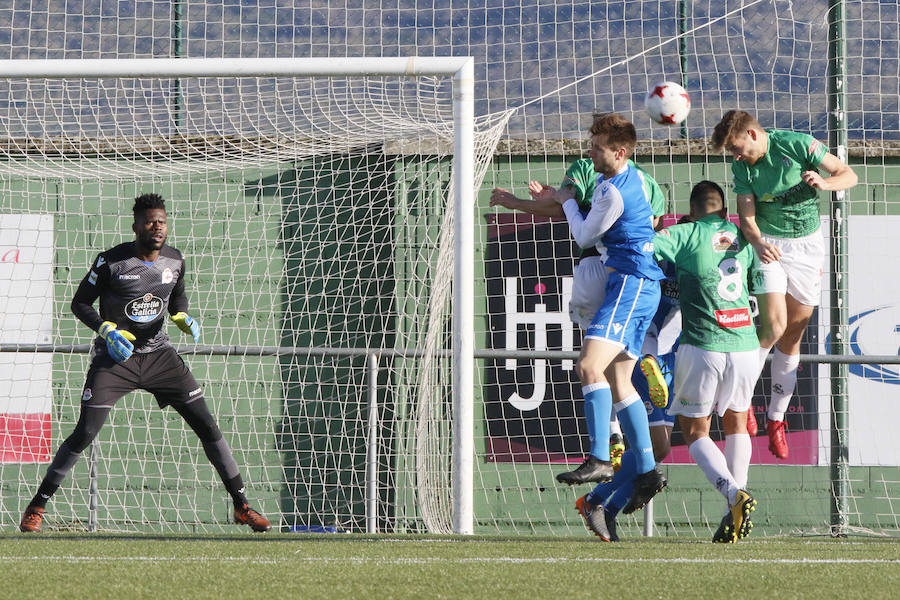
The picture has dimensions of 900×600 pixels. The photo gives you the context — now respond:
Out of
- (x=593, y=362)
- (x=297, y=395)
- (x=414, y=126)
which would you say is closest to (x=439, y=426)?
Result: (x=297, y=395)

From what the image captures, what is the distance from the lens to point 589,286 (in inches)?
237

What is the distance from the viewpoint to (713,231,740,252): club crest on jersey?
5.99 metres

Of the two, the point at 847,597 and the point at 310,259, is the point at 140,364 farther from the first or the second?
the point at 847,597

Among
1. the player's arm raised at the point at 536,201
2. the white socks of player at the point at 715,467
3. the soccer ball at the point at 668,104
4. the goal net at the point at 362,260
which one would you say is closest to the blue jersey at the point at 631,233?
the player's arm raised at the point at 536,201

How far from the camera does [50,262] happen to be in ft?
29.3

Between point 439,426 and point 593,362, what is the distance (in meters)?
2.71

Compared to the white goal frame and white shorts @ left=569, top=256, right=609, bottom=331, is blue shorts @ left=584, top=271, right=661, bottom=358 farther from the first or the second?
the white goal frame

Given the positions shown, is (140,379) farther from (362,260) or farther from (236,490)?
(362,260)

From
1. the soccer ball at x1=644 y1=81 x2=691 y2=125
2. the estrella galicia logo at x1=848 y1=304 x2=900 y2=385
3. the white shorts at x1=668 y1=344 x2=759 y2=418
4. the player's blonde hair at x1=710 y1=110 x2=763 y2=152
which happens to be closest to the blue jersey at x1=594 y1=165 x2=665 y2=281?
the white shorts at x1=668 y1=344 x2=759 y2=418

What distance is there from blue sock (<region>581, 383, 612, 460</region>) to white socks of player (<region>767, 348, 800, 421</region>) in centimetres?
162

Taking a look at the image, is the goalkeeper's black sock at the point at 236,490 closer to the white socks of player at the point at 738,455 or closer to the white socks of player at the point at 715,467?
the white socks of player at the point at 715,467

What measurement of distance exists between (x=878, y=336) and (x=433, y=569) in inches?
224

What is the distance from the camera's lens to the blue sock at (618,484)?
5.87m

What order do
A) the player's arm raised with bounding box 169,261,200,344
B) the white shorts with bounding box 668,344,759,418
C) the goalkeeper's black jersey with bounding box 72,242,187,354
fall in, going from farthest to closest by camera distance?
1. the player's arm raised with bounding box 169,261,200,344
2. the goalkeeper's black jersey with bounding box 72,242,187,354
3. the white shorts with bounding box 668,344,759,418
